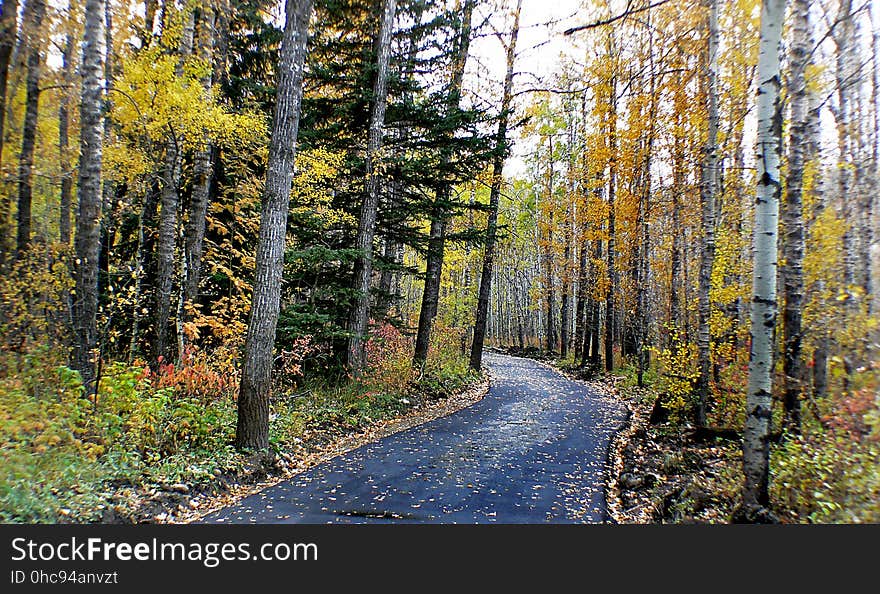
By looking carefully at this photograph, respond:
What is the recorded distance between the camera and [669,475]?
22.4 ft

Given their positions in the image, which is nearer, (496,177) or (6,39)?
(6,39)

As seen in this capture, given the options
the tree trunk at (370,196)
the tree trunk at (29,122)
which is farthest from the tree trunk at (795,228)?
the tree trunk at (29,122)

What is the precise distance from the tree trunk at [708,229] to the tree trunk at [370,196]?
7.04m

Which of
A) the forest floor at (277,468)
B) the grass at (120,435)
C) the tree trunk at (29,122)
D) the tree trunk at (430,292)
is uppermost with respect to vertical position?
the tree trunk at (29,122)

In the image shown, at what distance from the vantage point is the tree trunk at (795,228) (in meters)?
5.95

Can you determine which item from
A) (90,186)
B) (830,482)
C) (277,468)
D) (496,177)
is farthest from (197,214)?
(830,482)

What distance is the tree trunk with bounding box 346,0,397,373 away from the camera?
11727 mm

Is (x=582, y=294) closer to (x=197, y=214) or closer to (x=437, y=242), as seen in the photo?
(x=437, y=242)

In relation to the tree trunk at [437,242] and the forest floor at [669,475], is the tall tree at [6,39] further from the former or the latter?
the forest floor at [669,475]

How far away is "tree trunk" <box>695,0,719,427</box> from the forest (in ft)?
0.16

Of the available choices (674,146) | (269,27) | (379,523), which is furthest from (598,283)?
(379,523)

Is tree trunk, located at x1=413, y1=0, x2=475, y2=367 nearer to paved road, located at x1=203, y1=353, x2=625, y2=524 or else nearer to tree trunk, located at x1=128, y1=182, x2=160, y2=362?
paved road, located at x1=203, y1=353, x2=625, y2=524

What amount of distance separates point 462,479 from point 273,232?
460 centimetres

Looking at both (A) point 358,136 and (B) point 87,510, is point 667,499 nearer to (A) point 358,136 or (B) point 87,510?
(B) point 87,510
